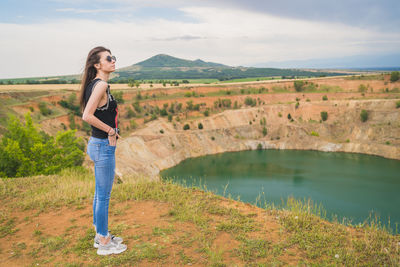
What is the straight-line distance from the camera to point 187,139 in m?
52.4

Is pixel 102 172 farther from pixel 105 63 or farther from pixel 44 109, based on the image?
pixel 44 109

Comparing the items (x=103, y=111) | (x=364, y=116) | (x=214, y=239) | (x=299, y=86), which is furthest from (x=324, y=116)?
(x=103, y=111)

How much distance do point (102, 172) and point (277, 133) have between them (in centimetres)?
5689

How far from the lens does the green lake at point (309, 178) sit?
28344 mm

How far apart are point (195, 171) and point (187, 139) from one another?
10.3 meters

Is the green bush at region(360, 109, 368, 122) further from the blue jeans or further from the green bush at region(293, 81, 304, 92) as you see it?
the blue jeans

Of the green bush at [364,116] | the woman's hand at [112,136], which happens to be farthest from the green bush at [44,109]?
the green bush at [364,116]

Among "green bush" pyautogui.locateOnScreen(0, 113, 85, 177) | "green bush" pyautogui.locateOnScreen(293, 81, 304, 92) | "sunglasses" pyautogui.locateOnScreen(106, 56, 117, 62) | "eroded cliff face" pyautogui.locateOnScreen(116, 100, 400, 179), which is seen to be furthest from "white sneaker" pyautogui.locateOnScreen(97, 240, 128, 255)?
"green bush" pyautogui.locateOnScreen(293, 81, 304, 92)

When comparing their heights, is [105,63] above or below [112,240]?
above

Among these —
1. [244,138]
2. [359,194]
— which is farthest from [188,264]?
[244,138]

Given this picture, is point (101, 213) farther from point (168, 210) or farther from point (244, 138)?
point (244, 138)

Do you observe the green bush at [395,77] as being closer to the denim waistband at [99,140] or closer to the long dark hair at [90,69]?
the long dark hair at [90,69]

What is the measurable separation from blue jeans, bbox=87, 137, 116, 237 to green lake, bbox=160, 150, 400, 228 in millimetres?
17040

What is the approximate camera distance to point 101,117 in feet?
15.4
